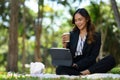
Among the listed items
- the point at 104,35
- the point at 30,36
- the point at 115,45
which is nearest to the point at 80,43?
the point at 104,35

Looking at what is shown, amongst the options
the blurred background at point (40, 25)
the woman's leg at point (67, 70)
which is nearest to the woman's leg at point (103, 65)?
the woman's leg at point (67, 70)

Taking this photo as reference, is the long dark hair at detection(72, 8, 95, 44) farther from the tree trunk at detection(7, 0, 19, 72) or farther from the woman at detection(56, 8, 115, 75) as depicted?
the tree trunk at detection(7, 0, 19, 72)

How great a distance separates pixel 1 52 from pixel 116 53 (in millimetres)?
15015

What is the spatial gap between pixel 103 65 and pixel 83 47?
0.57 metres

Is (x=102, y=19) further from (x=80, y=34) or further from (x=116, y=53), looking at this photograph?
(x=80, y=34)

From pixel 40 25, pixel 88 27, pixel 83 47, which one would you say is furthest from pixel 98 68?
pixel 40 25

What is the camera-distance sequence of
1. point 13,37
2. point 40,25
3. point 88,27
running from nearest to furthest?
point 88,27, point 13,37, point 40,25

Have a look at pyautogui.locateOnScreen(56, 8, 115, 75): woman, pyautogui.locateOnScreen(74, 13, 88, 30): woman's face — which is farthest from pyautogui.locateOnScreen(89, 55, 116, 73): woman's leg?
pyautogui.locateOnScreen(74, 13, 88, 30): woman's face

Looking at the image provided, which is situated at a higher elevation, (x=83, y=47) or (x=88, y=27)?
(x=88, y=27)

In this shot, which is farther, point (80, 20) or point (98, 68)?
point (80, 20)

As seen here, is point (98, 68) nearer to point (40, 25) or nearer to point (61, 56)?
point (61, 56)

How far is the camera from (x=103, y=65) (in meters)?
7.37

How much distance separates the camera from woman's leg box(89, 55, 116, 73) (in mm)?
7340

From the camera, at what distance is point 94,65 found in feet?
24.4
